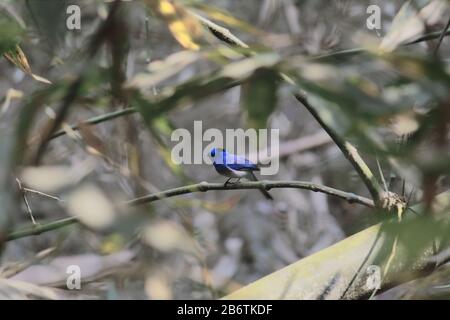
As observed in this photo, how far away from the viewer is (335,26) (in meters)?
1.42

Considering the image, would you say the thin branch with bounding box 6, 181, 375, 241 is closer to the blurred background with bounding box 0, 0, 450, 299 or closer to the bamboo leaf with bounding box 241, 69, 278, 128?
the blurred background with bounding box 0, 0, 450, 299

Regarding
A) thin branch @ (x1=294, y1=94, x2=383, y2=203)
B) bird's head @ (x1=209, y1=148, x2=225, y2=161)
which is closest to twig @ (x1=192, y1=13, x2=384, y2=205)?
thin branch @ (x1=294, y1=94, x2=383, y2=203)

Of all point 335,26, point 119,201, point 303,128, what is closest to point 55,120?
point 119,201

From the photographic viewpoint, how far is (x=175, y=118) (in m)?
1.41

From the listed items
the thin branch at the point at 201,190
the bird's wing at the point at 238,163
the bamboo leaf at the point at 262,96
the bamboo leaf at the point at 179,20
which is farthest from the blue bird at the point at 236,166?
the bamboo leaf at the point at 262,96

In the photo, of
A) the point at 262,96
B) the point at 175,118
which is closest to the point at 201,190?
the point at 262,96

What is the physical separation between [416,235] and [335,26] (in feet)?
3.90

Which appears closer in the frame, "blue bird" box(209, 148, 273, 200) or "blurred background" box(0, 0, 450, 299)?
"blurred background" box(0, 0, 450, 299)

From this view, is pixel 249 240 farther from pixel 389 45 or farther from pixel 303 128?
pixel 389 45

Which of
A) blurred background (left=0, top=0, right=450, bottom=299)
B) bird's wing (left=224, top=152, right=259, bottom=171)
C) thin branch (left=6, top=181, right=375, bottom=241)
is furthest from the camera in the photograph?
bird's wing (left=224, top=152, right=259, bottom=171)

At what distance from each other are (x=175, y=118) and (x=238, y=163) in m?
0.55

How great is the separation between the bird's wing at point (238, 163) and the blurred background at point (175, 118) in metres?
0.04

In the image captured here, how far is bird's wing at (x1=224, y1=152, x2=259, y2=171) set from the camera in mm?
878

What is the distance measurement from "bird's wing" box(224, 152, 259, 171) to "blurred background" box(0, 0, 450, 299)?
0.04 metres
